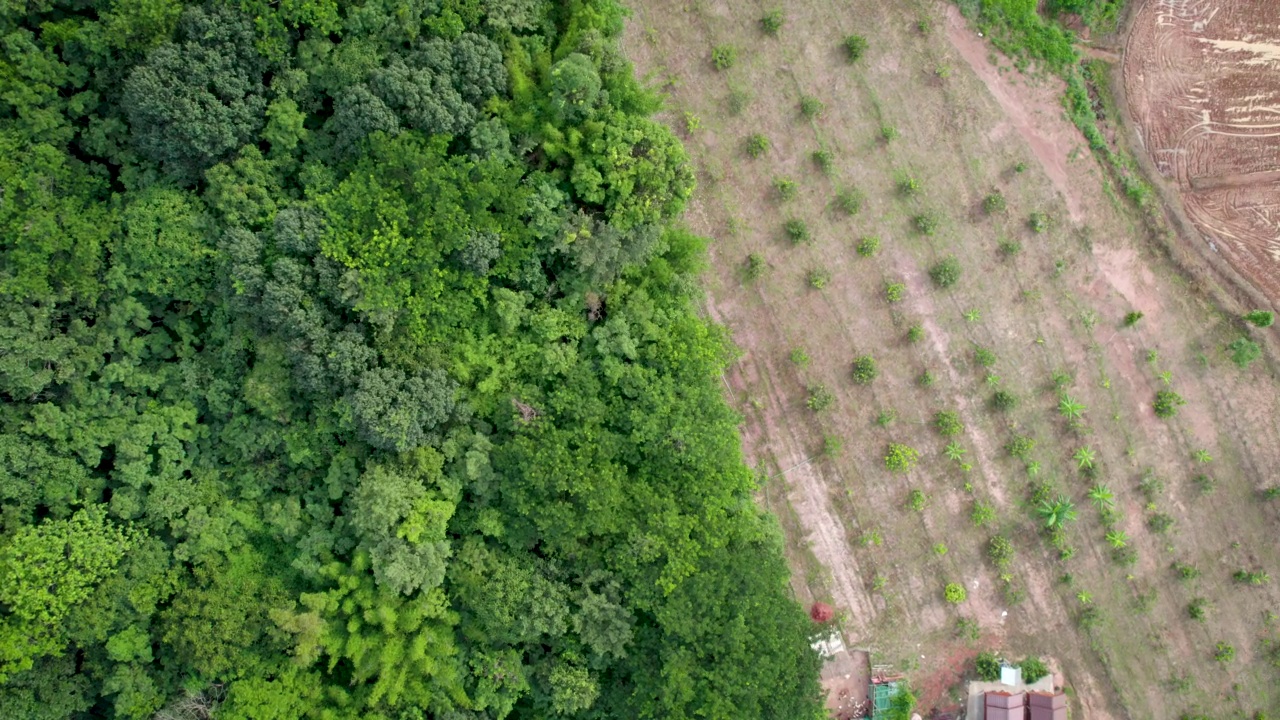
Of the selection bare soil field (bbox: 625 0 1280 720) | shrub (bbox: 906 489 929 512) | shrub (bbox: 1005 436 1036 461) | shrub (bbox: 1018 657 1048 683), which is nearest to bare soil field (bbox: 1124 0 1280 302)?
bare soil field (bbox: 625 0 1280 720)

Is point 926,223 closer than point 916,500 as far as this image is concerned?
No

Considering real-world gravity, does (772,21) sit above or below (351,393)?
above

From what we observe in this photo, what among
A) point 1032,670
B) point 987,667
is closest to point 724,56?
point 987,667

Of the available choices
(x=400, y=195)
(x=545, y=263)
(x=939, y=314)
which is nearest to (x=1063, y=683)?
(x=939, y=314)

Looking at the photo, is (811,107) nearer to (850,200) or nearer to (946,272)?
(850,200)

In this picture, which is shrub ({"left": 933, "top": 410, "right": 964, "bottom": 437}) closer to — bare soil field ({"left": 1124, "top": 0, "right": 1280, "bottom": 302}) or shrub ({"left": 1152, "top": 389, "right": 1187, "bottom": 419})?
shrub ({"left": 1152, "top": 389, "right": 1187, "bottom": 419})

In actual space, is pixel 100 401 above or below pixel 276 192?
below

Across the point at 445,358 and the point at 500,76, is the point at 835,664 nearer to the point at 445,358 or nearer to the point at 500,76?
the point at 445,358

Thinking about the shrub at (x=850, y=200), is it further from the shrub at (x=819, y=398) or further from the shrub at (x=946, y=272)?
the shrub at (x=819, y=398)
